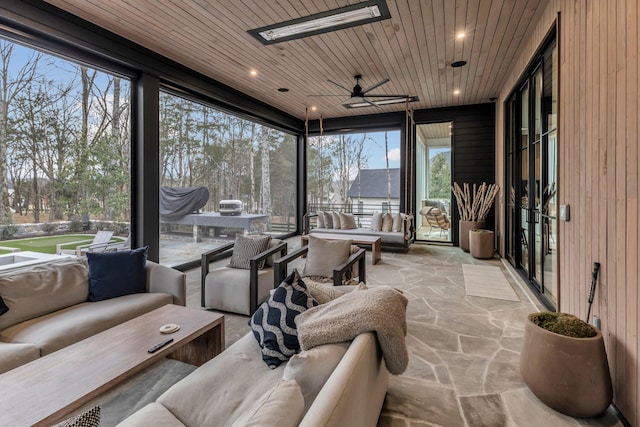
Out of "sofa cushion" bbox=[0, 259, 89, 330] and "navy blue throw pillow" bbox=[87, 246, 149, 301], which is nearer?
"sofa cushion" bbox=[0, 259, 89, 330]

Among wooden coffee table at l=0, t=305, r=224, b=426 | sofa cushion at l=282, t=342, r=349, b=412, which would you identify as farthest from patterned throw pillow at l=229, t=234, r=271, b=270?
sofa cushion at l=282, t=342, r=349, b=412

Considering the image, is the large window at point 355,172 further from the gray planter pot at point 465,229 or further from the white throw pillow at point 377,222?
the gray planter pot at point 465,229

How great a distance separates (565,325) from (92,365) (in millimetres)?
2715

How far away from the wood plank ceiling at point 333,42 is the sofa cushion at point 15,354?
3107 mm

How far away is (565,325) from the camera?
1.96 m

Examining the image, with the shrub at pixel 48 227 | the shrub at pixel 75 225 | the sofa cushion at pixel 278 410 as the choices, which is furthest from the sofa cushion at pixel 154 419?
the shrub at pixel 75 225

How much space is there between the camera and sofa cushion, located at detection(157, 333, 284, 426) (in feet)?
4.22

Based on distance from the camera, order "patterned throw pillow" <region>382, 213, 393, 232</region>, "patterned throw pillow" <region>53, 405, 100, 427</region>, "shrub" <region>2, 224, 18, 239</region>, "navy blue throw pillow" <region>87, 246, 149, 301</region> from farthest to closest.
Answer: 1. "patterned throw pillow" <region>382, 213, 393, 232</region>
2. "shrub" <region>2, 224, 18, 239</region>
3. "navy blue throw pillow" <region>87, 246, 149, 301</region>
4. "patterned throw pillow" <region>53, 405, 100, 427</region>

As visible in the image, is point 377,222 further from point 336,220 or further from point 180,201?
point 180,201

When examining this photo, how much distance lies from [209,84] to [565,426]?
5.72 metres

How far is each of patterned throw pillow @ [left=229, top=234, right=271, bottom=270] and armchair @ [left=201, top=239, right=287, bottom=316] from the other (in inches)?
3.0

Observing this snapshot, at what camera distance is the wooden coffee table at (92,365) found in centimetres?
131

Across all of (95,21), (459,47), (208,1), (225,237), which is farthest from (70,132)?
(459,47)

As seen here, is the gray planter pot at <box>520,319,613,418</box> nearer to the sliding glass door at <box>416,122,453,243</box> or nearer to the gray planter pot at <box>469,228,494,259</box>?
the gray planter pot at <box>469,228,494,259</box>
